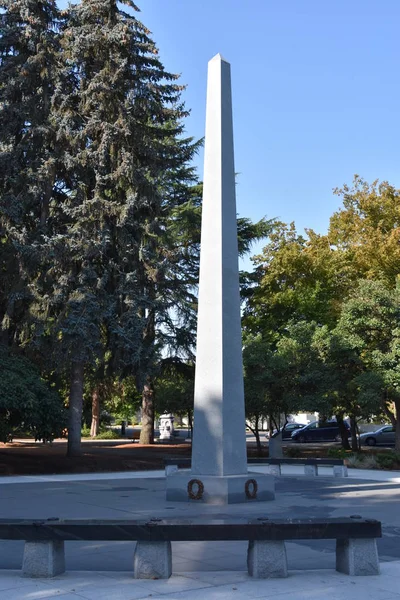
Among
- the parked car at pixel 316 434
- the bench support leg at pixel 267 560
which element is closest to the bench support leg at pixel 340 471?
the bench support leg at pixel 267 560

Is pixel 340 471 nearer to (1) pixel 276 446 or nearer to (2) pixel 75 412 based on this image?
(1) pixel 276 446

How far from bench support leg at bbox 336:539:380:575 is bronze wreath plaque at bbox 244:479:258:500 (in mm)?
5468

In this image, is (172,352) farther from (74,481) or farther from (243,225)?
(74,481)

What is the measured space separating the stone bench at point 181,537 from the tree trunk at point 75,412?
19.0 m

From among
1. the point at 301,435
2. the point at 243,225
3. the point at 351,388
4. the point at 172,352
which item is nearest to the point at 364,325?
the point at 351,388

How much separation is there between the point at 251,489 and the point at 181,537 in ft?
19.7

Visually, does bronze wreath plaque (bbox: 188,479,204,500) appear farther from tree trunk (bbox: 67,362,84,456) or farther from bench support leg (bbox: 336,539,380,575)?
tree trunk (bbox: 67,362,84,456)

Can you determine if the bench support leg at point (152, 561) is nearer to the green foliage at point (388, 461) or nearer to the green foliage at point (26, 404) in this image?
the green foliage at point (26, 404)

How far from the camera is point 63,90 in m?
27.4

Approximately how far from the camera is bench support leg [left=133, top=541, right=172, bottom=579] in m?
6.94

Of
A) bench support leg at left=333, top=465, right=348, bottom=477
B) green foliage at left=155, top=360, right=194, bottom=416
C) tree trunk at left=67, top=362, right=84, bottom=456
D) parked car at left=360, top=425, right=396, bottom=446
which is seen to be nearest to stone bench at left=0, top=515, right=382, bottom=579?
bench support leg at left=333, top=465, right=348, bottom=477

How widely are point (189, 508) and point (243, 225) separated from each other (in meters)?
29.0

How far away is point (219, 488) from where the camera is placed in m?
12.3

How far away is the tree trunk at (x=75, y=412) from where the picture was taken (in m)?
26.0
